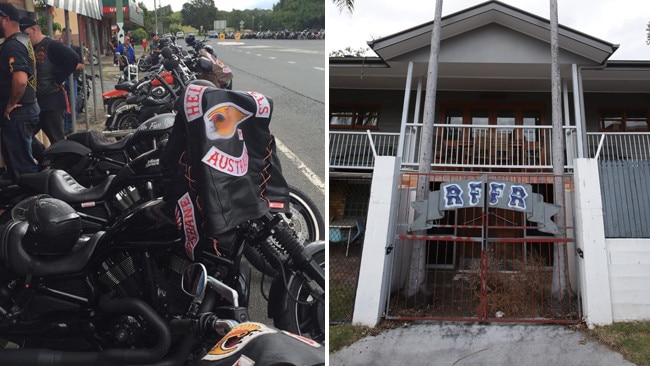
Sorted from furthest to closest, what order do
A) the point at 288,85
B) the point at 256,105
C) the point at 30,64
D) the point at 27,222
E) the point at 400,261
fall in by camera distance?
the point at 400,261
the point at 288,85
the point at 30,64
the point at 27,222
the point at 256,105

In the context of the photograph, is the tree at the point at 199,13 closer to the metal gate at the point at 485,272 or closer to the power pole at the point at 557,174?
the metal gate at the point at 485,272

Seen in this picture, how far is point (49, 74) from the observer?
4086 mm

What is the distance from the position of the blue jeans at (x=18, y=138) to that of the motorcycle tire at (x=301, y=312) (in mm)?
1806

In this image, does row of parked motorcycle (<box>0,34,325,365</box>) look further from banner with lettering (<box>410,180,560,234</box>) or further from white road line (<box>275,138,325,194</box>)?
banner with lettering (<box>410,180,560,234</box>)

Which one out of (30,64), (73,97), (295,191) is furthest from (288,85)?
(30,64)

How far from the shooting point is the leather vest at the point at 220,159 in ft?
9.77

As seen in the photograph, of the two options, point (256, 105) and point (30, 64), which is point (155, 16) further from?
point (256, 105)

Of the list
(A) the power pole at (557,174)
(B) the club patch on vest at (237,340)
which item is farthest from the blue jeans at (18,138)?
(A) the power pole at (557,174)

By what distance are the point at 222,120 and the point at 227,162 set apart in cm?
20

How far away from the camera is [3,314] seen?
11.8 feet

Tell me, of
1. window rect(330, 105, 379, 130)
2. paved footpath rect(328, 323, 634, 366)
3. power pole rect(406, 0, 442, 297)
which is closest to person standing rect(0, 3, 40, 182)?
paved footpath rect(328, 323, 634, 366)

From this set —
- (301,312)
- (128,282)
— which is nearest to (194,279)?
(128,282)

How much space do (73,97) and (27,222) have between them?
4.98 ft

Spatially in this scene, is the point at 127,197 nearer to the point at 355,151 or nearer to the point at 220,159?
the point at 220,159
